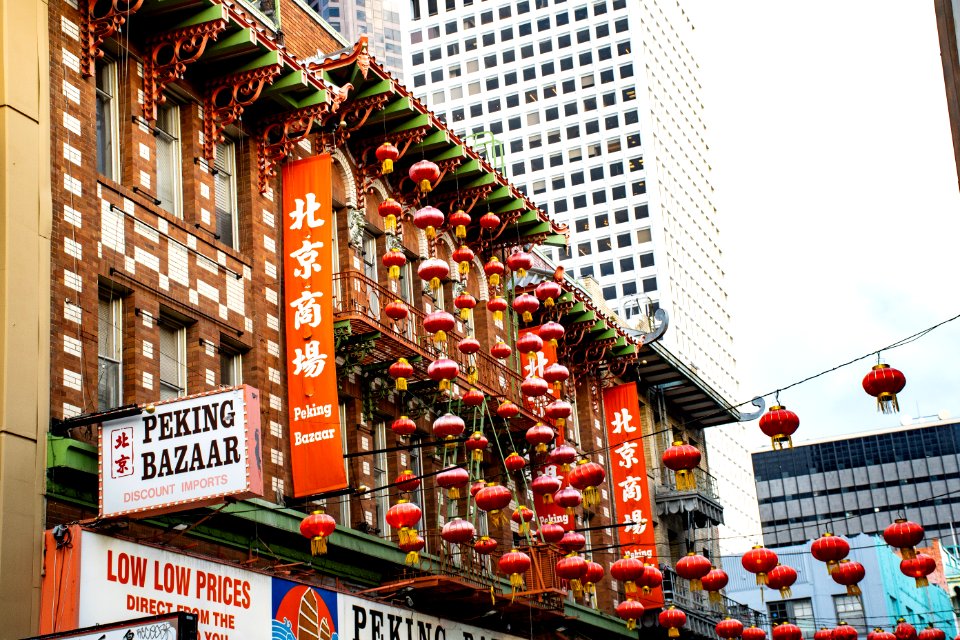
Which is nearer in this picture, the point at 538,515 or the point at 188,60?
the point at 188,60

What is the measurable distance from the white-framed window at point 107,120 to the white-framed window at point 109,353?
2420 millimetres

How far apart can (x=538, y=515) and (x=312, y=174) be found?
1388cm

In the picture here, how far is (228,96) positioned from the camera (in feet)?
93.4

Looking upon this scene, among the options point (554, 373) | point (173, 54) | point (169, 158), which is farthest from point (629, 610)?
point (173, 54)

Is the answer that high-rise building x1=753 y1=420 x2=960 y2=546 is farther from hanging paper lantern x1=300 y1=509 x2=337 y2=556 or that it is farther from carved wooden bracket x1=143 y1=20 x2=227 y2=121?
carved wooden bracket x1=143 y1=20 x2=227 y2=121

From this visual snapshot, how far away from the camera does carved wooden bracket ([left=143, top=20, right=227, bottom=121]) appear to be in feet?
86.7

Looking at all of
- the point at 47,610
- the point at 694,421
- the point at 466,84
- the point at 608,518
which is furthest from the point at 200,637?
the point at 466,84

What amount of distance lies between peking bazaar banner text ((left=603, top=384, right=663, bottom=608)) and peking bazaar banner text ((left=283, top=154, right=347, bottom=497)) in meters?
17.3

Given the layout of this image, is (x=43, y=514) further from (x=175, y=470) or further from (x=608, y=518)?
(x=608, y=518)

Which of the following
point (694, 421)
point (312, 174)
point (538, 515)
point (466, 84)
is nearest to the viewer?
point (312, 174)

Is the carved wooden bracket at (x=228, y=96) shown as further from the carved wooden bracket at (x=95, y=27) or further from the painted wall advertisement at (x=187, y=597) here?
the painted wall advertisement at (x=187, y=597)

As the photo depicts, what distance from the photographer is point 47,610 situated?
20.4 metres

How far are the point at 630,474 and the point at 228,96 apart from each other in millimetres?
22148

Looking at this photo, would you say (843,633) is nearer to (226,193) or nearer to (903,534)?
(903,534)
